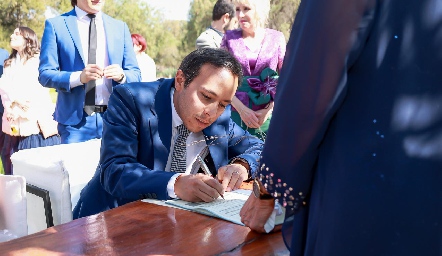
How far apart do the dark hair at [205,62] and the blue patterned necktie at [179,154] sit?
22cm

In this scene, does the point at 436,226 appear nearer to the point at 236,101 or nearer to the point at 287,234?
the point at 287,234

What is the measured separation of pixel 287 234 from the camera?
4.13 ft

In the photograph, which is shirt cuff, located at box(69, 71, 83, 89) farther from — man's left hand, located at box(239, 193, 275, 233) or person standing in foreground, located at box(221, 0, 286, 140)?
man's left hand, located at box(239, 193, 275, 233)

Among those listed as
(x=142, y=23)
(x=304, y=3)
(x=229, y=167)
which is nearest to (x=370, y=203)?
(x=304, y=3)

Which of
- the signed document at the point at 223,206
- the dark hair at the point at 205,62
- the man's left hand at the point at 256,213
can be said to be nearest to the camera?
the man's left hand at the point at 256,213

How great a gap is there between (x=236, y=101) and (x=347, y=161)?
8.81 ft

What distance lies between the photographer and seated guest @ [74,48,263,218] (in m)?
2.16

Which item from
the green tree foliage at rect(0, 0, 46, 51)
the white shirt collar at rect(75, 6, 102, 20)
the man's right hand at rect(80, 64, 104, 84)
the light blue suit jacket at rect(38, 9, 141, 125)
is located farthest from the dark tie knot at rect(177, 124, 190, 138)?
the green tree foliage at rect(0, 0, 46, 51)

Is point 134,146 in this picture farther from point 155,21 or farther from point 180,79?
point 155,21

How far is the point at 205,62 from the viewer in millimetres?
2271

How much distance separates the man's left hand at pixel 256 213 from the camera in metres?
1.45

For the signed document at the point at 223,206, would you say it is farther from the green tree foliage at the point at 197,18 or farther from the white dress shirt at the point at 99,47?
the green tree foliage at the point at 197,18

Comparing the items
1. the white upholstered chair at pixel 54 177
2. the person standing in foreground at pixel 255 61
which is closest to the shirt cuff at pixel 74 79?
the white upholstered chair at pixel 54 177

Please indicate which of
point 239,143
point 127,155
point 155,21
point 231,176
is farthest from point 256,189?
point 155,21
